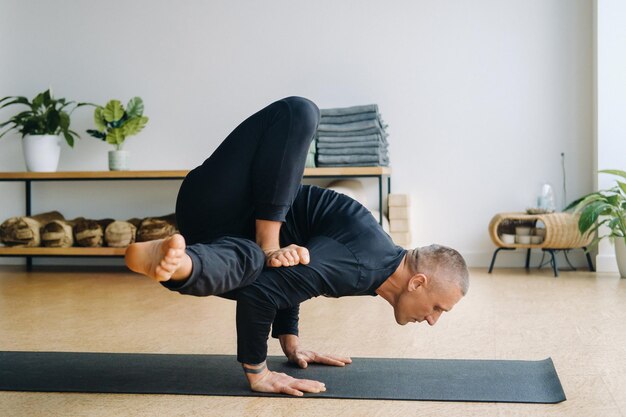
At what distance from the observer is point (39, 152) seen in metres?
4.66

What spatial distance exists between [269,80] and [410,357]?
3052mm

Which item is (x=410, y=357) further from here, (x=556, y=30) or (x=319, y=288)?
(x=556, y=30)

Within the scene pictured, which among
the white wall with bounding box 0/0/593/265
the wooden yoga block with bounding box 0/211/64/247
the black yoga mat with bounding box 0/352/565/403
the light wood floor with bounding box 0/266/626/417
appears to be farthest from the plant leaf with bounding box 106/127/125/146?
the black yoga mat with bounding box 0/352/565/403

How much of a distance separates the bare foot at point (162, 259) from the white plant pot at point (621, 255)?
10.7ft

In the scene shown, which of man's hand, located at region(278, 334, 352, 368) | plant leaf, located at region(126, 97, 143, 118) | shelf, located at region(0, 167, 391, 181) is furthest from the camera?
plant leaf, located at region(126, 97, 143, 118)

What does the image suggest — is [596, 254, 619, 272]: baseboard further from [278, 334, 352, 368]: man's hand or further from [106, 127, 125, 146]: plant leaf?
[106, 127, 125, 146]: plant leaf

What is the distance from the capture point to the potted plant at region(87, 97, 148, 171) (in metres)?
4.63

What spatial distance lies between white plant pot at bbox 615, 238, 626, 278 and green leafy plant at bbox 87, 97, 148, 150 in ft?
9.48

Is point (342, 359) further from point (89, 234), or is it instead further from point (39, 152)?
point (39, 152)

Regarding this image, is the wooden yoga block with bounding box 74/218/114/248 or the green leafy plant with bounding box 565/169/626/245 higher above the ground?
the green leafy plant with bounding box 565/169/626/245

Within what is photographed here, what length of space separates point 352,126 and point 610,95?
1.52 metres

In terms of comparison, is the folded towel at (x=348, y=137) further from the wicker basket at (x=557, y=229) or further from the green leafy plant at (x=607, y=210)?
the green leafy plant at (x=607, y=210)

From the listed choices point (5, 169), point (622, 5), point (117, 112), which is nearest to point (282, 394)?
point (117, 112)

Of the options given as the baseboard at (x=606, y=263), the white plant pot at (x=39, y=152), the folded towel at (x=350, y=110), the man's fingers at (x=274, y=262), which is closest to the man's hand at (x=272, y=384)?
the man's fingers at (x=274, y=262)
